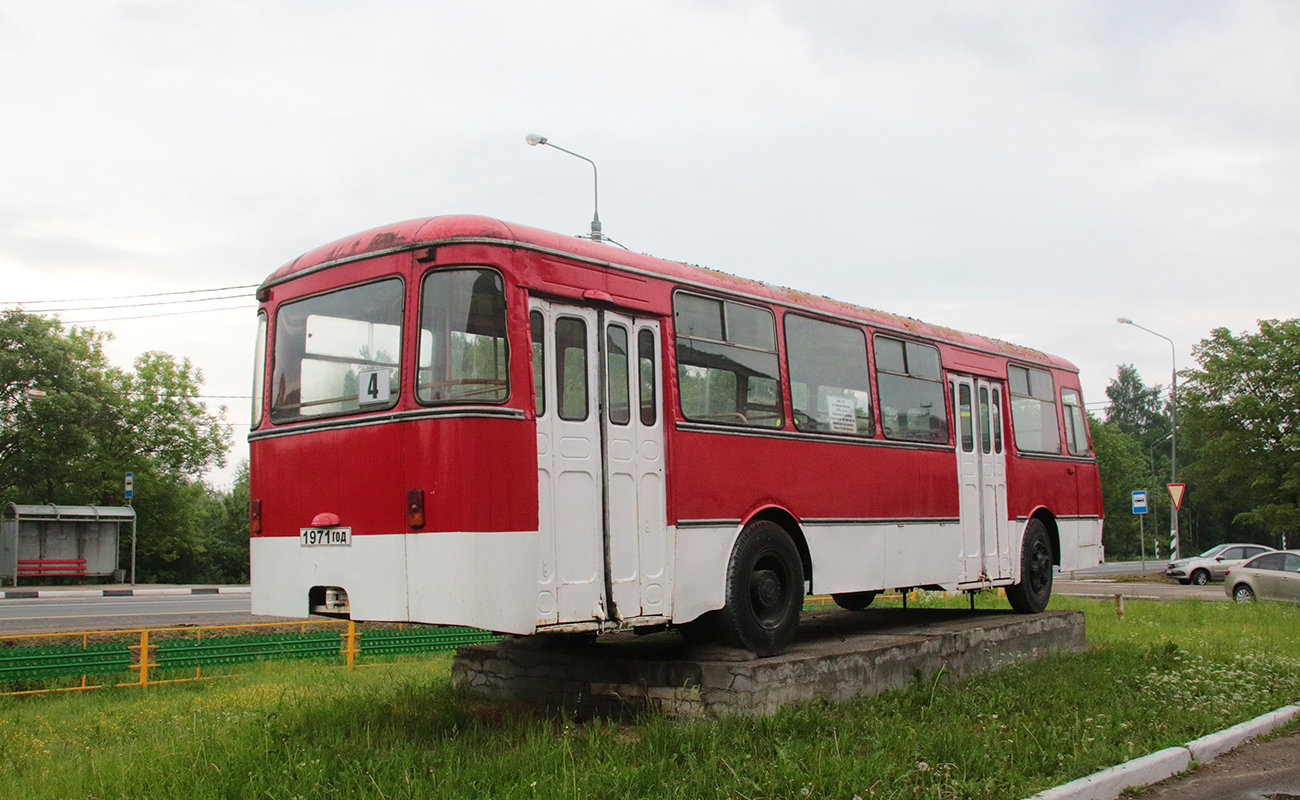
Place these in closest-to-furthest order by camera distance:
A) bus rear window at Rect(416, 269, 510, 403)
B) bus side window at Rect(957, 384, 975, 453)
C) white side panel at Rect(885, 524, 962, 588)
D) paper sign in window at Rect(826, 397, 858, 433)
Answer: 1. bus rear window at Rect(416, 269, 510, 403)
2. paper sign in window at Rect(826, 397, 858, 433)
3. white side panel at Rect(885, 524, 962, 588)
4. bus side window at Rect(957, 384, 975, 453)

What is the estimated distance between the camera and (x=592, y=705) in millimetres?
8328

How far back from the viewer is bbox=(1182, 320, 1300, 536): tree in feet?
146

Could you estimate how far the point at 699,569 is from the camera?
8.02 m

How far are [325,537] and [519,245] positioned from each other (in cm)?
241

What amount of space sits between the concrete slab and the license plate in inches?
87.5

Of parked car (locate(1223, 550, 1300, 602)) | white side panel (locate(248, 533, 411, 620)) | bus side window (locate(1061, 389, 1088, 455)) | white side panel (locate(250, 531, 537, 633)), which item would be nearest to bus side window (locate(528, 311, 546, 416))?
white side panel (locate(250, 531, 537, 633))

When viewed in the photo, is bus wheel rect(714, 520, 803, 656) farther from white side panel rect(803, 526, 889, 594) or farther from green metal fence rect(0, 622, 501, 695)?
green metal fence rect(0, 622, 501, 695)

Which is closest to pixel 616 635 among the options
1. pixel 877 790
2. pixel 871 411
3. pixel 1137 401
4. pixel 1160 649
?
pixel 871 411

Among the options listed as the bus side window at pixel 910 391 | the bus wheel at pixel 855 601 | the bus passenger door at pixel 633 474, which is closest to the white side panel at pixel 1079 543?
the bus wheel at pixel 855 601

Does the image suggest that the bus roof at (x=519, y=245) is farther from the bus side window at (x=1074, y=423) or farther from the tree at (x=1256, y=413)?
the tree at (x=1256, y=413)

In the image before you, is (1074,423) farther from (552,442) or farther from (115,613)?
(115,613)

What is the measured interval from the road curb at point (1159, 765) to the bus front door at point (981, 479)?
364cm

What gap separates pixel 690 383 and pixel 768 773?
3134 mm

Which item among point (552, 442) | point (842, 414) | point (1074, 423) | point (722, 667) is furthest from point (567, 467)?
point (1074, 423)
